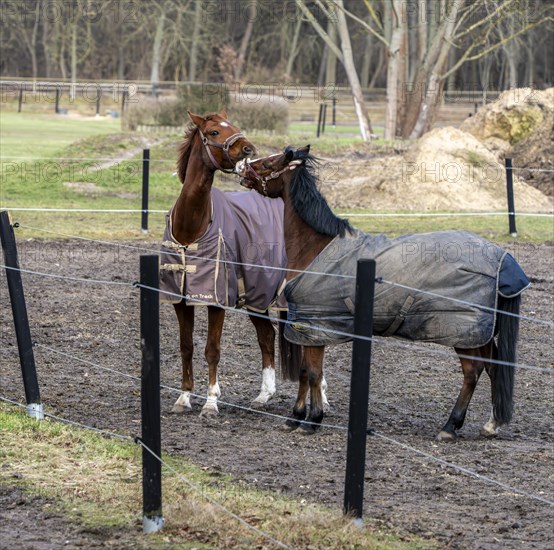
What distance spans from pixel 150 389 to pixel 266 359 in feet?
10.5

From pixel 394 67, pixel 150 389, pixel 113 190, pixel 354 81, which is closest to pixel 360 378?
pixel 150 389

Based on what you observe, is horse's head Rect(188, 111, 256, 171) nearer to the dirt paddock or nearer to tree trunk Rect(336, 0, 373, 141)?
the dirt paddock

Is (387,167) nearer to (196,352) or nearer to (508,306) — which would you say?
(196,352)

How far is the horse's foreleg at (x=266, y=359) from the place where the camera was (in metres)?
7.45

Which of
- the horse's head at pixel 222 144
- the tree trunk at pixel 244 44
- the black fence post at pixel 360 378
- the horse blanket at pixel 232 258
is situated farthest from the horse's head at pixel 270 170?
the tree trunk at pixel 244 44

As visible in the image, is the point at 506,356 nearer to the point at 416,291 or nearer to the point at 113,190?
the point at 416,291

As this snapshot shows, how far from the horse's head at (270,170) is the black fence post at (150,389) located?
7.50ft

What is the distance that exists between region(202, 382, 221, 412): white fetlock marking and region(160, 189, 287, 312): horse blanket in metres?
0.63

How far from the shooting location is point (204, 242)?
22.8 feet

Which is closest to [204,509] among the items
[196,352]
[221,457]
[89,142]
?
[221,457]

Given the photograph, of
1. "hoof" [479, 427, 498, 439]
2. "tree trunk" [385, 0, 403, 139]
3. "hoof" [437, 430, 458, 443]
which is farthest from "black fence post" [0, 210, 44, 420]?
"tree trunk" [385, 0, 403, 139]

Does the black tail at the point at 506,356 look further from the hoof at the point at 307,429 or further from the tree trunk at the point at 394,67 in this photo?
the tree trunk at the point at 394,67

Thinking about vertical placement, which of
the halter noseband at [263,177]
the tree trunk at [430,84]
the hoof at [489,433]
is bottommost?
the hoof at [489,433]

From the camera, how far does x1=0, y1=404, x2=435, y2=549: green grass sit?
4.50 meters
